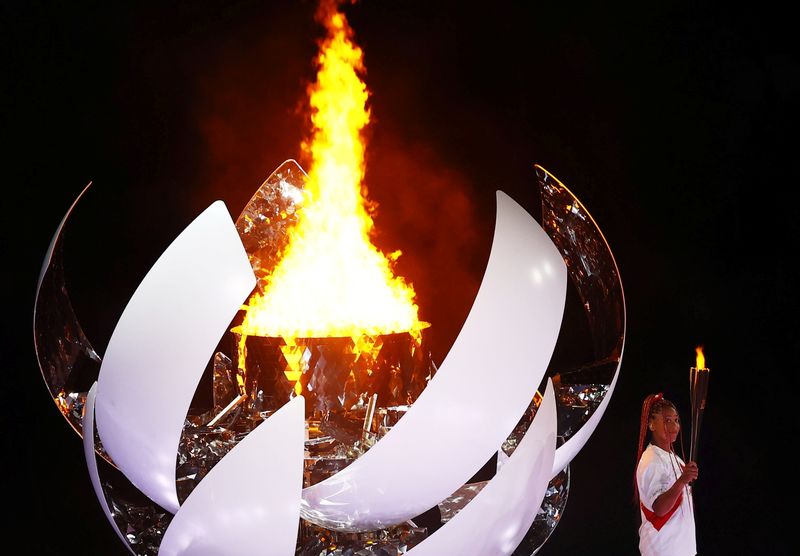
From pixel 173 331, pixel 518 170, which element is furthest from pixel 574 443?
pixel 518 170

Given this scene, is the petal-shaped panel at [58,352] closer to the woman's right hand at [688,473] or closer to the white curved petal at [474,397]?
the white curved petal at [474,397]

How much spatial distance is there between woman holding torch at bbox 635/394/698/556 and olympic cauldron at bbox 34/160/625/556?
0.68 metres

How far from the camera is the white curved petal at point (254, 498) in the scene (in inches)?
61.9

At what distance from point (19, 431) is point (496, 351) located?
233 cm

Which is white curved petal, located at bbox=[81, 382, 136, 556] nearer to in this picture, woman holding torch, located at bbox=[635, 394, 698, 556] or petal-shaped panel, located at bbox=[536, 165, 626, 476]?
petal-shaped panel, located at bbox=[536, 165, 626, 476]

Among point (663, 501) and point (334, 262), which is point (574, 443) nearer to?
point (663, 501)

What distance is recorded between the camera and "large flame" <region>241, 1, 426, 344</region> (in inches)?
92.7

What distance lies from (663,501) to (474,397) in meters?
1.20

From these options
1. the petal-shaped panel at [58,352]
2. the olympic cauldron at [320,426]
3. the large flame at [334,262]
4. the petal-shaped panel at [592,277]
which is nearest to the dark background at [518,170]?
the large flame at [334,262]

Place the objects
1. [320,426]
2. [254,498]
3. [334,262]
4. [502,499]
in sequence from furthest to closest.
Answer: [334,262] → [320,426] → [502,499] → [254,498]

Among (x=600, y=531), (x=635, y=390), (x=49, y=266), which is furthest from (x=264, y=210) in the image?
(x=600, y=531)

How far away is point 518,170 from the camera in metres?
3.55

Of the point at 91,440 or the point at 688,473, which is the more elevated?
the point at 688,473

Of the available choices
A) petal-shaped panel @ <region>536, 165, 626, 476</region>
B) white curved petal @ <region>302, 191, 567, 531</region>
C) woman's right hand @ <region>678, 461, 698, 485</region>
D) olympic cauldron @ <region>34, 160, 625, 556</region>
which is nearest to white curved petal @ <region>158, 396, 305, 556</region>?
olympic cauldron @ <region>34, 160, 625, 556</region>
